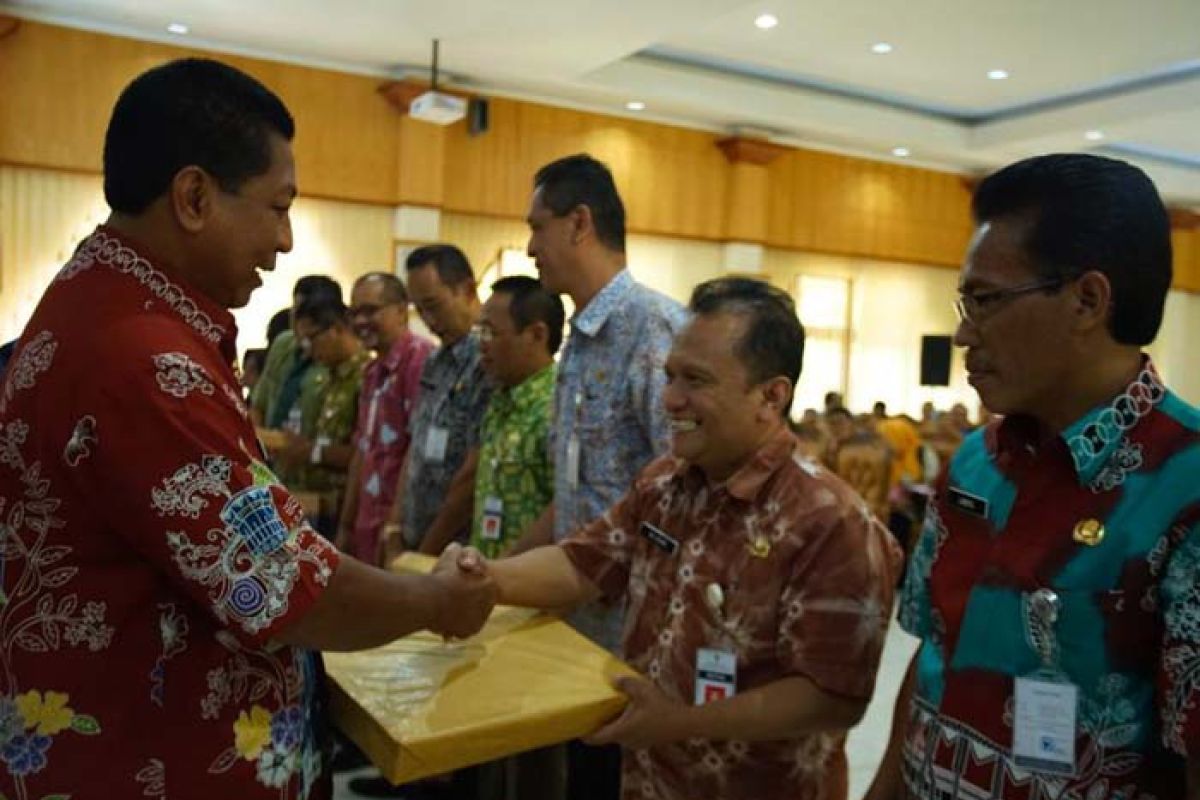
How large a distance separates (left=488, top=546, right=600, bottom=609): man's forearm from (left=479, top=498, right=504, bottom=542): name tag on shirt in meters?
0.83

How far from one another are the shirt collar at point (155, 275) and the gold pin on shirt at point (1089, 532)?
3.31 ft

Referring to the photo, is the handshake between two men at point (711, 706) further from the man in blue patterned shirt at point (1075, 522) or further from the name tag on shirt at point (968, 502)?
the name tag on shirt at point (968, 502)

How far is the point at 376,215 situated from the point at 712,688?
7.78m

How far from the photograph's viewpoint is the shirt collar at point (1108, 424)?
1.08m

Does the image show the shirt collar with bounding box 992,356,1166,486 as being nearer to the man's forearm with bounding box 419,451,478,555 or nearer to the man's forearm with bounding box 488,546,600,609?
the man's forearm with bounding box 488,546,600,609

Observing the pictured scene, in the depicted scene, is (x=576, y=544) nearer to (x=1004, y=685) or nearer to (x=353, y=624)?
(x=353, y=624)

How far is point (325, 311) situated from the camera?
13.1 ft

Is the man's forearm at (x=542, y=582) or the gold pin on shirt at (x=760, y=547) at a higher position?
the gold pin on shirt at (x=760, y=547)

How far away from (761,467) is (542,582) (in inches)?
19.6

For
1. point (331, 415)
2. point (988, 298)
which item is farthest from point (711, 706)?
point (331, 415)

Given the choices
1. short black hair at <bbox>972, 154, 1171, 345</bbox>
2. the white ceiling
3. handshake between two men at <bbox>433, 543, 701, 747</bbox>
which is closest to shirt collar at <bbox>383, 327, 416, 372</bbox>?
handshake between two men at <bbox>433, 543, 701, 747</bbox>

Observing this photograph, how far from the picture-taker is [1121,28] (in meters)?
7.66

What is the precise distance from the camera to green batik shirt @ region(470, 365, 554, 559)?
270 cm

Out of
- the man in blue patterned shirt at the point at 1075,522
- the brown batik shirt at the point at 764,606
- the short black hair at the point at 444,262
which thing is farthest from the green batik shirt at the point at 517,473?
the man in blue patterned shirt at the point at 1075,522
